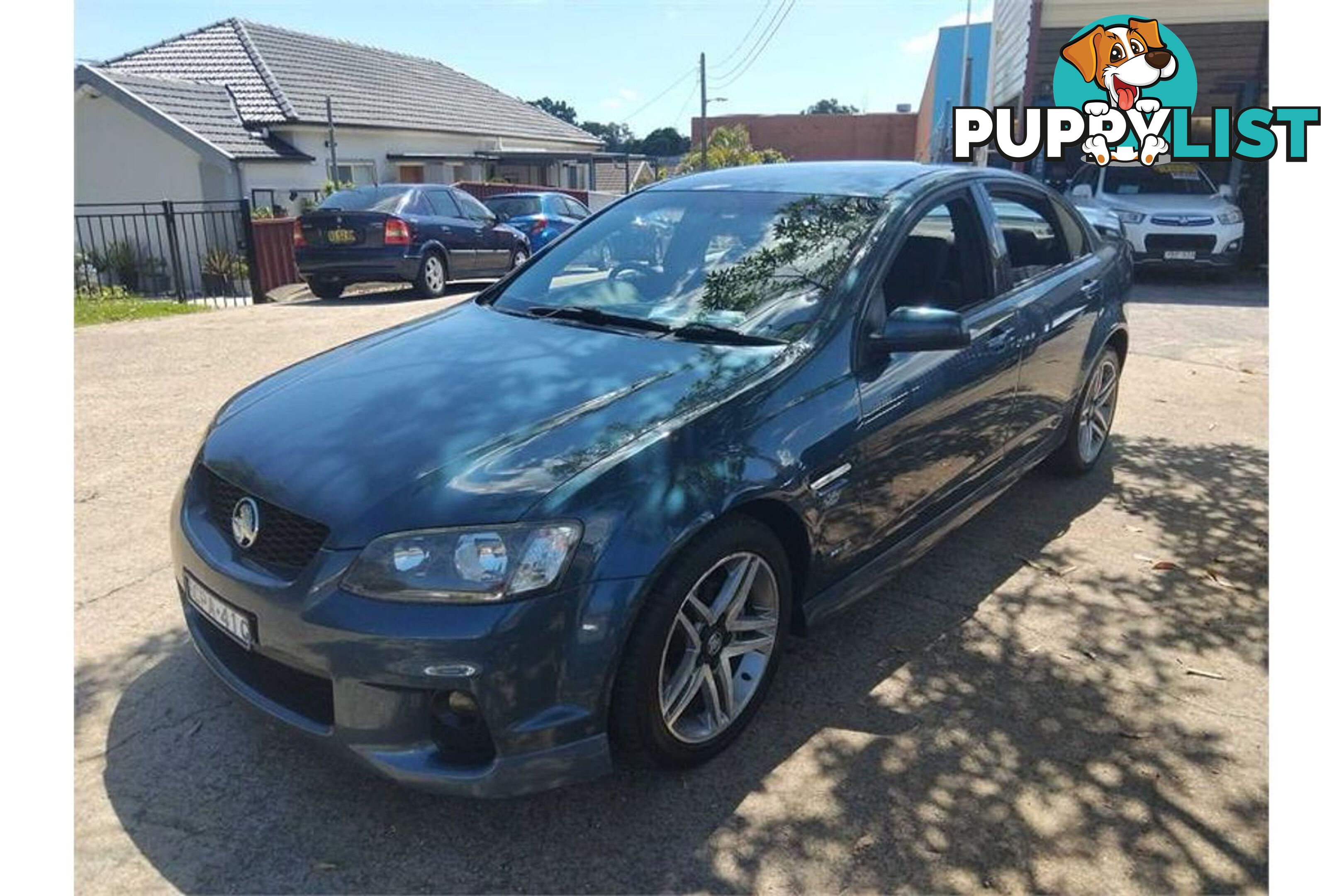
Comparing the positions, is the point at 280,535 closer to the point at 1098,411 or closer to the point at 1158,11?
the point at 1098,411

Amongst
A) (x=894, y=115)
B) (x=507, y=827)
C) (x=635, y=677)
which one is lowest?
(x=507, y=827)

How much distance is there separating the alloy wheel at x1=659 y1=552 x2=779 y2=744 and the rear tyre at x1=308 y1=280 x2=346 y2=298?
35.7 feet

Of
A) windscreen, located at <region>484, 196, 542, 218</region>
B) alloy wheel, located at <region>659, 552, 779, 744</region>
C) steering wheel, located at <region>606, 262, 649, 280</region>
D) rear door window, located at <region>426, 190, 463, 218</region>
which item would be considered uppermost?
windscreen, located at <region>484, 196, 542, 218</region>

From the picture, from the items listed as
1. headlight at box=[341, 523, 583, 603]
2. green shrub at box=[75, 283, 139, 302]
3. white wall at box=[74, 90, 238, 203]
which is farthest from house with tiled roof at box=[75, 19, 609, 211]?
headlight at box=[341, 523, 583, 603]

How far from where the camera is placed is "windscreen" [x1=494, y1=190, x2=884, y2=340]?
3215 mm

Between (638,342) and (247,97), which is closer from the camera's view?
(638,342)

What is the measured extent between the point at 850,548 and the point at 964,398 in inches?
35.0

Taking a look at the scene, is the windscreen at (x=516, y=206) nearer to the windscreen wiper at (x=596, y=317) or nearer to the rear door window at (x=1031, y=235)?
the rear door window at (x=1031, y=235)

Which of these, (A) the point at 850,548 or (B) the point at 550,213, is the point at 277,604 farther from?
(B) the point at 550,213

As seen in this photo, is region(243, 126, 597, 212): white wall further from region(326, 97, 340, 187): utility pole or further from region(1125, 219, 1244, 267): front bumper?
region(1125, 219, 1244, 267): front bumper

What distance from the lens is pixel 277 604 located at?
2.34 m

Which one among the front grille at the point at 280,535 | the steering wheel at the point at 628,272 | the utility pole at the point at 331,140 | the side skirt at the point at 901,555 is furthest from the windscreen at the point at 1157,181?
the utility pole at the point at 331,140

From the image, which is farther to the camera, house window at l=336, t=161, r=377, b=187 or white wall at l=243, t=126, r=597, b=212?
house window at l=336, t=161, r=377, b=187

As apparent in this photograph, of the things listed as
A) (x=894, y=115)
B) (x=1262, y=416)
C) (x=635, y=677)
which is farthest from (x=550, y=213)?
(x=894, y=115)
